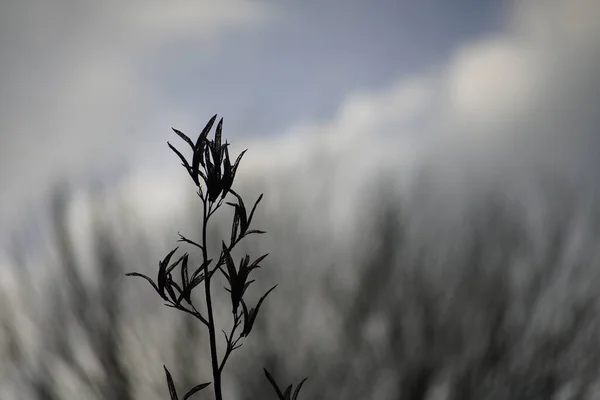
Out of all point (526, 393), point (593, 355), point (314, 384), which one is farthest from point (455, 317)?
point (314, 384)

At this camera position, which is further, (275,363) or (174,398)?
(275,363)

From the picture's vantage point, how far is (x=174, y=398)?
0.99 meters

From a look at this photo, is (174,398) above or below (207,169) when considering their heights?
below

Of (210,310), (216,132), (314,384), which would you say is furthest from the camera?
(314,384)

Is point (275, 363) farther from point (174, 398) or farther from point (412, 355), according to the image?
point (174, 398)

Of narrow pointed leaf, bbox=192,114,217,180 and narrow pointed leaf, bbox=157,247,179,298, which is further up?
narrow pointed leaf, bbox=192,114,217,180

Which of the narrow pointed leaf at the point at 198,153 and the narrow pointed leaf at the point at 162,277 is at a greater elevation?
the narrow pointed leaf at the point at 198,153

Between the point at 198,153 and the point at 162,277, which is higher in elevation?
the point at 198,153

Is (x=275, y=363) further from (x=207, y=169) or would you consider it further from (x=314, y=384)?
(x=207, y=169)

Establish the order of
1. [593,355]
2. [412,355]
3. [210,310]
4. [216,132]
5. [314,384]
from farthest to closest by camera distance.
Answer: [412,355], [314,384], [593,355], [216,132], [210,310]

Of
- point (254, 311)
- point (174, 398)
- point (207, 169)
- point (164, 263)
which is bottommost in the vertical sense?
point (174, 398)

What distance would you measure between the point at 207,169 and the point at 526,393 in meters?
2.05

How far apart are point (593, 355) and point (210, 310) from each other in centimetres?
208

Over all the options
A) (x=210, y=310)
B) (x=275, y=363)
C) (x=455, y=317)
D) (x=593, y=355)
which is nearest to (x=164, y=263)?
(x=210, y=310)
